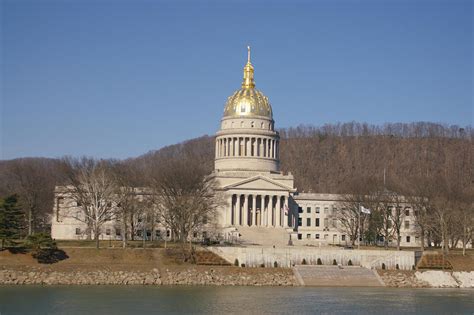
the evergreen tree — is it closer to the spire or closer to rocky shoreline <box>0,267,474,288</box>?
rocky shoreline <box>0,267,474,288</box>

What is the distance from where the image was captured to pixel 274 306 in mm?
64688

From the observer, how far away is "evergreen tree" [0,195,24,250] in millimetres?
87750

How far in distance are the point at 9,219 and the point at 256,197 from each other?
46982mm

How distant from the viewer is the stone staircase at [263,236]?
116938 mm

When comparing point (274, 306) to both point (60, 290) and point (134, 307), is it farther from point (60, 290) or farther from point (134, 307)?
point (60, 290)

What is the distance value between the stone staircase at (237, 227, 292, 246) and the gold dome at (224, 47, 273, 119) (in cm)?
2192

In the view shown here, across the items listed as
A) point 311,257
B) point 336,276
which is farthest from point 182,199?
point 336,276

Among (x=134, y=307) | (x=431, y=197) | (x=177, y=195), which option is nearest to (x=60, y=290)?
(x=134, y=307)

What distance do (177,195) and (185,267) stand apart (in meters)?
16.9

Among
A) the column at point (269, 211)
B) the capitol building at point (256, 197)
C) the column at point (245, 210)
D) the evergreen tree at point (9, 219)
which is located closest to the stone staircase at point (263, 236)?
the capitol building at point (256, 197)

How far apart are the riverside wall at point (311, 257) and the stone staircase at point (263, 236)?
2377cm

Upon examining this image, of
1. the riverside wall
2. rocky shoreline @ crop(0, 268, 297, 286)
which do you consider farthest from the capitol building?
rocky shoreline @ crop(0, 268, 297, 286)

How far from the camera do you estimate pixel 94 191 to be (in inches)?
4008

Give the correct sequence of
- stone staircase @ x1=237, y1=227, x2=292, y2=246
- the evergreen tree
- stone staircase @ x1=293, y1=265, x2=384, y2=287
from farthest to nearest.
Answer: stone staircase @ x1=237, y1=227, x2=292, y2=246
the evergreen tree
stone staircase @ x1=293, y1=265, x2=384, y2=287
